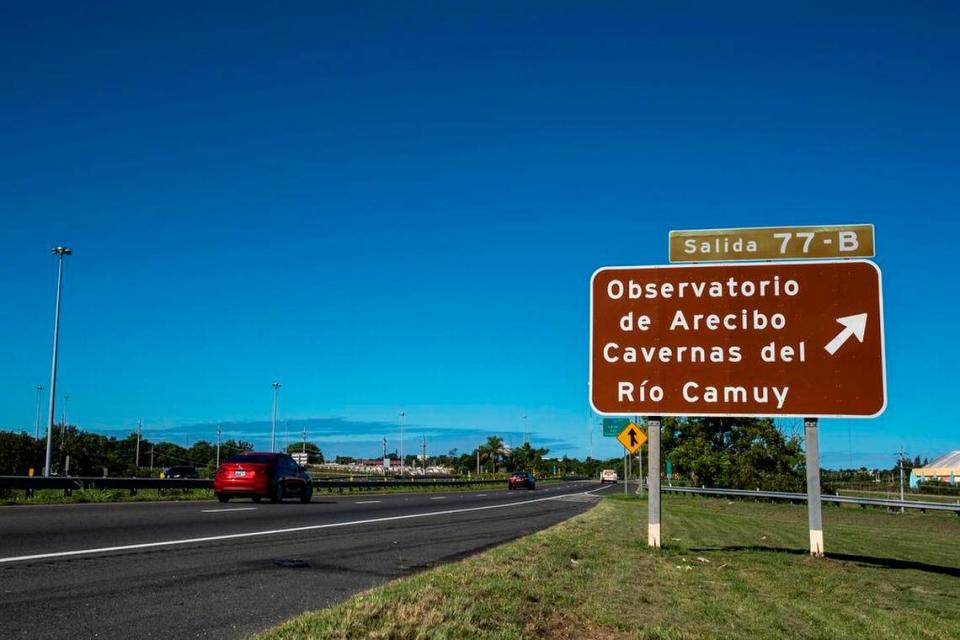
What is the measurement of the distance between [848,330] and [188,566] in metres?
9.52

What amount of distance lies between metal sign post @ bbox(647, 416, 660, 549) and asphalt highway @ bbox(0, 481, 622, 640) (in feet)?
8.84

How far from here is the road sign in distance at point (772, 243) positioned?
12.3 metres

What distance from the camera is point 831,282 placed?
12.3 m

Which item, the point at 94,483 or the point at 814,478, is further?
the point at 94,483

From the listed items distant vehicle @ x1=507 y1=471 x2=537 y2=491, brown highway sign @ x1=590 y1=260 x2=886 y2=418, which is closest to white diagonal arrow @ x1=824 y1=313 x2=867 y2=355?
brown highway sign @ x1=590 y1=260 x2=886 y2=418

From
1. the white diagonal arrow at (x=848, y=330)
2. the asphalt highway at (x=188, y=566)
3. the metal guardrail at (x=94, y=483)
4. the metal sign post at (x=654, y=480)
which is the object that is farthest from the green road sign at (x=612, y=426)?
the white diagonal arrow at (x=848, y=330)

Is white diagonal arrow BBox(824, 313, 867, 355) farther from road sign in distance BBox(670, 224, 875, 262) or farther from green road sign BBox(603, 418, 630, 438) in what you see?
green road sign BBox(603, 418, 630, 438)

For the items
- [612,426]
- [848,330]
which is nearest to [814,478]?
[848,330]

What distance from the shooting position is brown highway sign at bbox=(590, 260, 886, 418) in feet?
39.2

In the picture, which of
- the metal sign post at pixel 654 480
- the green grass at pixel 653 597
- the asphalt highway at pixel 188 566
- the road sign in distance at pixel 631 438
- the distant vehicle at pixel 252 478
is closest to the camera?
the green grass at pixel 653 597

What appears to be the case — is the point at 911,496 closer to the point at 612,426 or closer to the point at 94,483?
the point at 612,426

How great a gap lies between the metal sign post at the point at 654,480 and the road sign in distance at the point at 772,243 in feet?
8.91

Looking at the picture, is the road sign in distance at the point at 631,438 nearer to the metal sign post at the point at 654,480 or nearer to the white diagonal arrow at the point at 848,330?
the metal sign post at the point at 654,480

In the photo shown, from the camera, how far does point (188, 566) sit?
Answer: 902 centimetres
